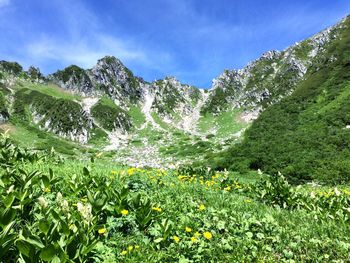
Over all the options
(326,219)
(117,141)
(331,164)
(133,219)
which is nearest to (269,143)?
(331,164)

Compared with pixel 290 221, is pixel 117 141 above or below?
above

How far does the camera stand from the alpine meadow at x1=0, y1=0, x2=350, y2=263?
5.56 metres

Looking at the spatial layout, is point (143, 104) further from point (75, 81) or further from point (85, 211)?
point (85, 211)

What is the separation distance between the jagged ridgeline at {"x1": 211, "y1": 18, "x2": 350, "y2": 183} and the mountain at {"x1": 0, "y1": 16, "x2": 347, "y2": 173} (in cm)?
1152

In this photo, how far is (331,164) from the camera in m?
28.6

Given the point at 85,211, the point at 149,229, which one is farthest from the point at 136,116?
the point at 85,211

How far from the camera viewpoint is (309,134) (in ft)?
125

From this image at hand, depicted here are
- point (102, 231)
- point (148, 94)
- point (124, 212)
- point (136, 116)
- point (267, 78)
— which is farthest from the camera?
point (148, 94)

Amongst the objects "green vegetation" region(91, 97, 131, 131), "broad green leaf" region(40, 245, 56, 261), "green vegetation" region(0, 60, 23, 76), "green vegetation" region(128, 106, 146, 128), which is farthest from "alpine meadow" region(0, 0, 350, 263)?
"green vegetation" region(0, 60, 23, 76)

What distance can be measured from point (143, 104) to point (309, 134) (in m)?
123

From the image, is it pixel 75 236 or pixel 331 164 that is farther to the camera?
pixel 331 164

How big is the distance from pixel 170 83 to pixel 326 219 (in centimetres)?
16406

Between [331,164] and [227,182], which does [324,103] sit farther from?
[227,182]

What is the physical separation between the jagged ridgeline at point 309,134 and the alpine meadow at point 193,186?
0.55 ft
